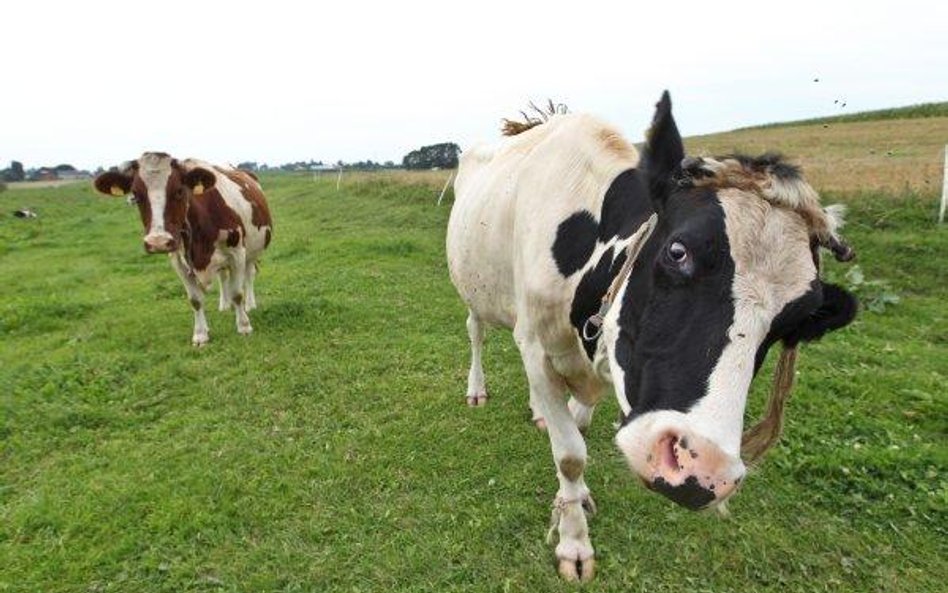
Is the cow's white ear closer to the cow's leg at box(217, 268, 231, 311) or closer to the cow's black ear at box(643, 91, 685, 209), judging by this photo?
the cow's leg at box(217, 268, 231, 311)

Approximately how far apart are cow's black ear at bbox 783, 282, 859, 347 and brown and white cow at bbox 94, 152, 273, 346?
5.73 m

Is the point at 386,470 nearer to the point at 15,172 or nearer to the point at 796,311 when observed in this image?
the point at 796,311

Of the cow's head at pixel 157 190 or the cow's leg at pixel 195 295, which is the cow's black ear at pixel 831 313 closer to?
the cow's head at pixel 157 190

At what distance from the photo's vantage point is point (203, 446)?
4.71 m

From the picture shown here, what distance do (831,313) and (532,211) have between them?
154cm

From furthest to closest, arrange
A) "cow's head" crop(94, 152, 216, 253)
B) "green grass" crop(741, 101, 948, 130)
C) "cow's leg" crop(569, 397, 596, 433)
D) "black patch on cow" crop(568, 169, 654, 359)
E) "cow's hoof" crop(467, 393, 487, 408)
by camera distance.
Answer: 1. "green grass" crop(741, 101, 948, 130)
2. "cow's head" crop(94, 152, 216, 253)
3. "cow's hoof" crop(467, 393, 487, 408)
4. "cow's leg" crop(569, 397, 596, 433)
5. "black patch on cow" crop(568, 169, 654, 359)

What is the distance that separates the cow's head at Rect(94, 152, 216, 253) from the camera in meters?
6.24

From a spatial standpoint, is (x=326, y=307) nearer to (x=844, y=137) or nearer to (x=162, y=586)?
(x=162, y=586)

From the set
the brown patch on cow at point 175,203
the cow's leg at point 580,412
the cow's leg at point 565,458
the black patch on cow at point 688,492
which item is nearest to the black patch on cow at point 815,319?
the black patch on cow at point 688,492

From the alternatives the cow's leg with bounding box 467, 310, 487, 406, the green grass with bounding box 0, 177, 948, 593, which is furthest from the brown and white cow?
the cow's leg with bounding box 467, 310, 487, 406

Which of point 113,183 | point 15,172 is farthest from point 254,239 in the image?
point 15,172

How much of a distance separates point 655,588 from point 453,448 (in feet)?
5.84

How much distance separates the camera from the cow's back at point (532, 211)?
3.03 metres

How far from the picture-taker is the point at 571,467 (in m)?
3.31
